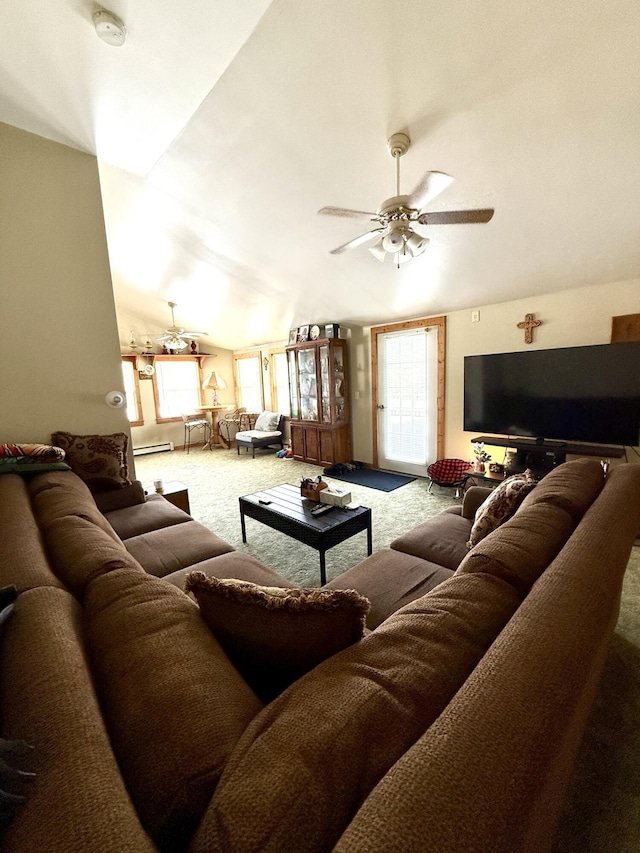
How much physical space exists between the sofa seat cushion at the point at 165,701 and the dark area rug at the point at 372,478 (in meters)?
3.73

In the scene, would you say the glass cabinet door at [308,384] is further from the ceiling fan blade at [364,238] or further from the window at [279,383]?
the ceiling fan blade at [364,238]

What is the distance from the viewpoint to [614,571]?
3.21 feet

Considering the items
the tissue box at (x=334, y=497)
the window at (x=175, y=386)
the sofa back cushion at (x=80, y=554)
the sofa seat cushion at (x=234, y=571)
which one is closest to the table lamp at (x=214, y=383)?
the window at (x=175, y=386)

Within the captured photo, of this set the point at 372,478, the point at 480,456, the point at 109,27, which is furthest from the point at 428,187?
the point at 372,478

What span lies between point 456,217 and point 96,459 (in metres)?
3.00

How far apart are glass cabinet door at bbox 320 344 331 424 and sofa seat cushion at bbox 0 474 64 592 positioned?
3974mm

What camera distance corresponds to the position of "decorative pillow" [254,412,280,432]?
6887mm

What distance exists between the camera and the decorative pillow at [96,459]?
2.76m

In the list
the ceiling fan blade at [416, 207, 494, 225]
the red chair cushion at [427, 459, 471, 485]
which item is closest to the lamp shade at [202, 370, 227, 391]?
the red chair cushion at [427, 459, 471, 485]

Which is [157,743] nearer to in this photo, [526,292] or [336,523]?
[336,523]

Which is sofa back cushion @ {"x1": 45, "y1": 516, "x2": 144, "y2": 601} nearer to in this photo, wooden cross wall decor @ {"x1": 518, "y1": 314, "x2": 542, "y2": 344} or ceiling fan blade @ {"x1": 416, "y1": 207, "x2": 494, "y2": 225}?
ceiling fan blade @ {"x1": 416, "y1": 207, "x2": 494, "y2": 225}

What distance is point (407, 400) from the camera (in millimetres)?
4895

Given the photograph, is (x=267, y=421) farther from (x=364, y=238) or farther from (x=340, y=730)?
(x=340, y=730)

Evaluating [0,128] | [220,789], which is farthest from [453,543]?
[0,128]
